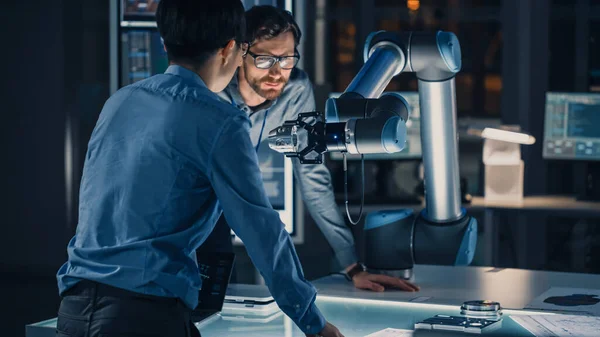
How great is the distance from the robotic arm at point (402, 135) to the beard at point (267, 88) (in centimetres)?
43

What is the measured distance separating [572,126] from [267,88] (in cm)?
337

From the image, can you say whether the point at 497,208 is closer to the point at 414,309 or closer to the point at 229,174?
the point at 414,309

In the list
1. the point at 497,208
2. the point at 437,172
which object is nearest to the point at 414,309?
the point at 437,172

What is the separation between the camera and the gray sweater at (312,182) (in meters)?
2.51

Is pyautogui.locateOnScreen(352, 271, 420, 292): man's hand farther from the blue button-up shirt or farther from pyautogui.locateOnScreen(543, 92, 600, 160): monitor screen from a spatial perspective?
pyautogui.locateOnScreen(543, 92, 600, 160): monitor screen

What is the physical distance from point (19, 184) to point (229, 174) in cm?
564

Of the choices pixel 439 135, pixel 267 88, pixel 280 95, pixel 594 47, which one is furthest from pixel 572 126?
pixel 439 135

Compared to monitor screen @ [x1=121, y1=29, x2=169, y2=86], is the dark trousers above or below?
below

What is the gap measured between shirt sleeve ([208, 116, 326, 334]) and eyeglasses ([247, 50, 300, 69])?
2.76 ft

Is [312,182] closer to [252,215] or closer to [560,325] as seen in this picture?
[560,325]

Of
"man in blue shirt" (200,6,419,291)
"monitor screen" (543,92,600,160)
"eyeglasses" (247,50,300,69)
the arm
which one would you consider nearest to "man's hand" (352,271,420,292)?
"man in blue shirt" (200,6,419,291)

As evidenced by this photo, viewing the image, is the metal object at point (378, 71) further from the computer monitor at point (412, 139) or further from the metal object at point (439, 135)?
the computer monitor at point (412, 139)

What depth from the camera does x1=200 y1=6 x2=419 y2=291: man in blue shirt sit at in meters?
2.43

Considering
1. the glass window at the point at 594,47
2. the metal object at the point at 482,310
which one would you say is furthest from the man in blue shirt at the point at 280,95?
the glass window at the point at 594,47
